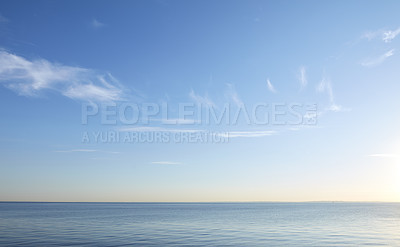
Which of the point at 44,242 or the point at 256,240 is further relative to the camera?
the point at 256,240

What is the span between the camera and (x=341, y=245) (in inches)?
1566

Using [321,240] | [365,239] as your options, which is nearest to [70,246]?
[321,240]

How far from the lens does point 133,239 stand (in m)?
43.9

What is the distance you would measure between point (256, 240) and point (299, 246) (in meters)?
6.93

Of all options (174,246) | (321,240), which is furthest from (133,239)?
(321,240)

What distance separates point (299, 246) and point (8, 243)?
37.1 m

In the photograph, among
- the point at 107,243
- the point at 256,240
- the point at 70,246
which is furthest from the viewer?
the point at 256,240

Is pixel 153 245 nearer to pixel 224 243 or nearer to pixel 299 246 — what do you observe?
pixel 224 243

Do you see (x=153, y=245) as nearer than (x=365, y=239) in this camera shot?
Yes

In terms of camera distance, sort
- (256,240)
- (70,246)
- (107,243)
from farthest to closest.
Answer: (256,240)
(107,243)
(70,246)

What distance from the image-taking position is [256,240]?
4394 cm

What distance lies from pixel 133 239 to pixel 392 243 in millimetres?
36086

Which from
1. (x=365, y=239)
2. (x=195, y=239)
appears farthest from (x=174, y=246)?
(x=365, y=239)

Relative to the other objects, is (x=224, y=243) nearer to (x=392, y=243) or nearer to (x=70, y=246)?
(x=70, y=246)
